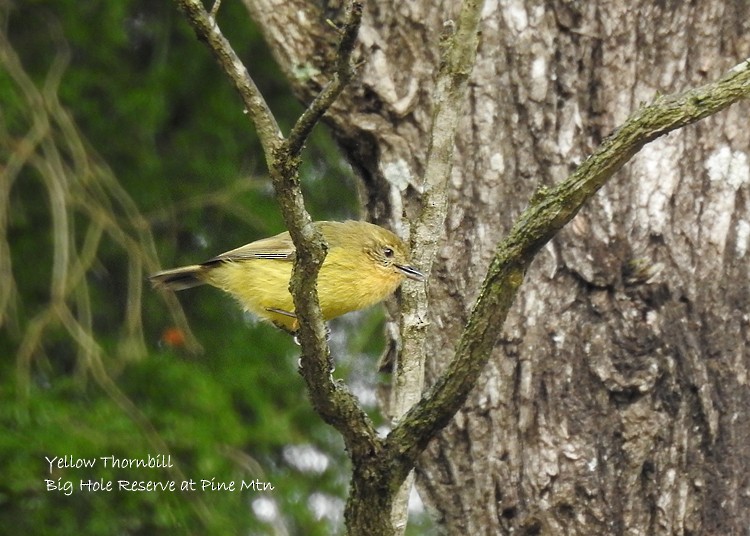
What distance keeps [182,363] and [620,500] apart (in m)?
2.61

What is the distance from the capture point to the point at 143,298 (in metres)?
6.61

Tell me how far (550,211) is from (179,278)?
296cm

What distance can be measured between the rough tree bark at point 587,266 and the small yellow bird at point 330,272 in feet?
0.95

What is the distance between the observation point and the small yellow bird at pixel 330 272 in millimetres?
4609

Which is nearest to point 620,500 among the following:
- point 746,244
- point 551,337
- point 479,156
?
point 551,337

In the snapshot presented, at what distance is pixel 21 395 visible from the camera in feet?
17.2

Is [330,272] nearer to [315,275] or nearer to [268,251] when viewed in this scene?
[268,251]

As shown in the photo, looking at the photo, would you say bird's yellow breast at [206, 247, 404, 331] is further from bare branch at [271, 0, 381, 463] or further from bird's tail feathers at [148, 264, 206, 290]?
bare branch at [271, 0, 381, 463]

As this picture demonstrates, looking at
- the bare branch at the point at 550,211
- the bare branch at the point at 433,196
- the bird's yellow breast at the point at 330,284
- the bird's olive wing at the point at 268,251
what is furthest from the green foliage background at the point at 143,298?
the bare branch at the point at 550,211

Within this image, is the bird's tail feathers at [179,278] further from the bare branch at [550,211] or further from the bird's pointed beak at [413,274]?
the bare branch at [550,211]

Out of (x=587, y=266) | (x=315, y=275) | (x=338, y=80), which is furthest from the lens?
(x=587, y=266)

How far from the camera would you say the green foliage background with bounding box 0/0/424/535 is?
17.2 ft

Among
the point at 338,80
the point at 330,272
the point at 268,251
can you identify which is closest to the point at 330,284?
the point at 330,272

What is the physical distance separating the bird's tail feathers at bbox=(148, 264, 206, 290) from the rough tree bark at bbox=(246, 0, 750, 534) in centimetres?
126
